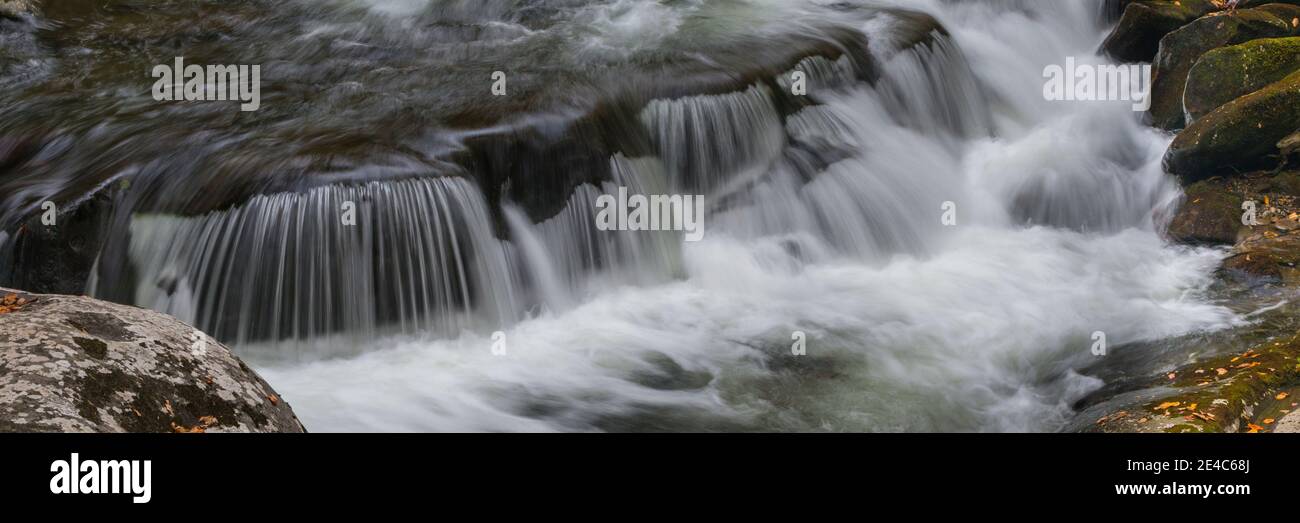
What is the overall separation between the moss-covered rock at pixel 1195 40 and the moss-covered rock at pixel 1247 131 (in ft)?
4.66

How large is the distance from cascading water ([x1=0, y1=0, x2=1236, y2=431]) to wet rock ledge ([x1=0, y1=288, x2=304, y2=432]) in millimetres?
2791

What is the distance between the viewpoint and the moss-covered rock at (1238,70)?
10.1 metres

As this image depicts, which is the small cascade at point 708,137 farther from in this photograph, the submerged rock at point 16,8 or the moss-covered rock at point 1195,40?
the submerged rock at point 16,8

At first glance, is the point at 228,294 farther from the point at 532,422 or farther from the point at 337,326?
the point at 532,422

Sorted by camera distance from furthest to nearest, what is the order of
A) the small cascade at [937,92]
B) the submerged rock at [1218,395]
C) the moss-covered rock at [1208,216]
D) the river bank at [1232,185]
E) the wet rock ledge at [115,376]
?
the small cascade at [937,92]
the moss-covered rock at [1208,216]
the river bank at [1232,185]
the submerged rock at [1218,395]
the wet rock ledge at [115,376]

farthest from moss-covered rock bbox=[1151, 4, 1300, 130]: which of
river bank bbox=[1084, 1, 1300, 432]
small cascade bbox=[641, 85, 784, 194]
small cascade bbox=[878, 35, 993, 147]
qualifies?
small cascade bbox=[641, 85, 784, 194]

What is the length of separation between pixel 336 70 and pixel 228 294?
311cm

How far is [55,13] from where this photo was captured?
38.5 feet

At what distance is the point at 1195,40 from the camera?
1117cm

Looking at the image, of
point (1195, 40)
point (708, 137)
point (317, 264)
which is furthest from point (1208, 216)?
point (317, 264)

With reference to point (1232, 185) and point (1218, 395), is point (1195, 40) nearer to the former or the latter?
point (1232, 185)

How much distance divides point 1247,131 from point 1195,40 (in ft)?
6.63

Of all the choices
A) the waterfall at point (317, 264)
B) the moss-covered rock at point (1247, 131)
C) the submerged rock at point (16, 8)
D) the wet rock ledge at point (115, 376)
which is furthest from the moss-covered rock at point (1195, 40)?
the submerged rock at point (16, 8)

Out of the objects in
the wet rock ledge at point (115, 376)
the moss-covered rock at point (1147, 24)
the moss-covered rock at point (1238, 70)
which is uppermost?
the moss-covered rock at point (1147, 24)
